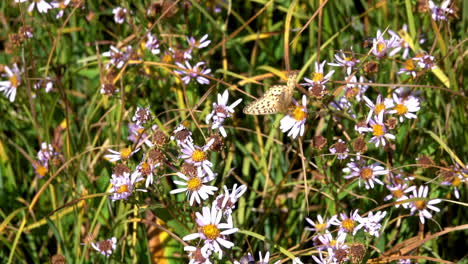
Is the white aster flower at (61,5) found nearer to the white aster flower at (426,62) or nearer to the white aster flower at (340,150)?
the white aster flower at (340,150)

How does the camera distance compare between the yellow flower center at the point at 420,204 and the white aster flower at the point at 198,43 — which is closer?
the yellow flower center at the point at 420,204

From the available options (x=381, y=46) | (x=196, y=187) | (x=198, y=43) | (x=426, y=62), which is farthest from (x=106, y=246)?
(x=426, y=62)

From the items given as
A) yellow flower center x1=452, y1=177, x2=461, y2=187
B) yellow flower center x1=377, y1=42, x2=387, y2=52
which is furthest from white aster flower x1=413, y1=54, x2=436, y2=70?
yellow flower center x1=452, y1=177, x2=461, y2=187

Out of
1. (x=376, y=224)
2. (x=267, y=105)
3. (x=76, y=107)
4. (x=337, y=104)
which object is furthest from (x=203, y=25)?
(x=376, y=224)

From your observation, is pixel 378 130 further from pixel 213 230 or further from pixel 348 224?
pixel 213 230

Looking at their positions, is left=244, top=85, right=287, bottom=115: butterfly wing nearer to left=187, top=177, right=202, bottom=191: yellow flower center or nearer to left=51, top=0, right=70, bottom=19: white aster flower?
left=187, top=177, right=202, bottom=191: yellow flower center

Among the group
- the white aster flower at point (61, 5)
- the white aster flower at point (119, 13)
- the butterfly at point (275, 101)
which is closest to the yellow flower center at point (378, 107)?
the butterfly at point (275, 101)
